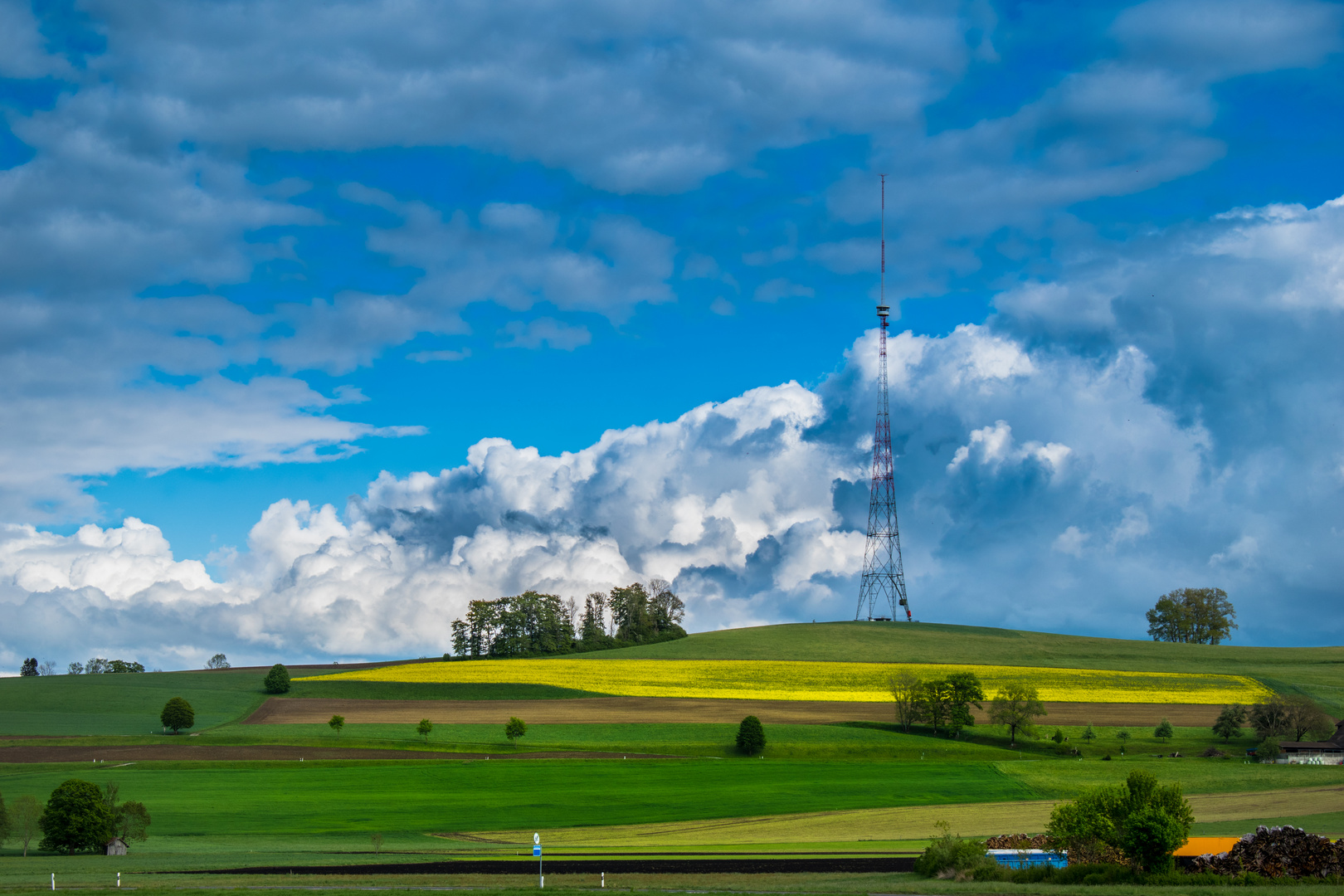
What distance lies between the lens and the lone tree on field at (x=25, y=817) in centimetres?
4812

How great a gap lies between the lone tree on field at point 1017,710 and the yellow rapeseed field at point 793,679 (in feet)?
36.4

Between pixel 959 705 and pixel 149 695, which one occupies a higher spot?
pixel 149 695

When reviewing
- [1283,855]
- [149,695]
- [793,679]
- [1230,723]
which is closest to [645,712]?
[793,679]

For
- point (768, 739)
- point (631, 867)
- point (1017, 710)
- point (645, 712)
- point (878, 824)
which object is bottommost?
point (878, 824)

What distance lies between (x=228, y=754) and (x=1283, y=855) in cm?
6713

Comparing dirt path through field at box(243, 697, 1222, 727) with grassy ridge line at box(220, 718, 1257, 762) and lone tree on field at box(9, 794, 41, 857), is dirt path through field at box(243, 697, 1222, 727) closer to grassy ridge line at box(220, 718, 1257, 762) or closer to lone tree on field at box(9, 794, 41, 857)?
grassy ridge line at box(220, 718, 1257, 762)

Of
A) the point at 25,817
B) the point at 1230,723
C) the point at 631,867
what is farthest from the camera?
the point at 1230,723

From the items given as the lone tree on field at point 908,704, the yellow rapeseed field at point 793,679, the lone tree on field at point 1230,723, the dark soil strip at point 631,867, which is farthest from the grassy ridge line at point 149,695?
the lone tree on field at point 1230,723

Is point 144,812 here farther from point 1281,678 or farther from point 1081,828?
point 1281,678

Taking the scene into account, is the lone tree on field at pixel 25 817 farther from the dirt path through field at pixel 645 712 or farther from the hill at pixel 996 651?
the hill at pixel 996 651

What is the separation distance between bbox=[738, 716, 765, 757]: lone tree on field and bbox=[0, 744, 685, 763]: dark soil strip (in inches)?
195

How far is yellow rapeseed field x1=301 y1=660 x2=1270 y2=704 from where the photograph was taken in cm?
10038

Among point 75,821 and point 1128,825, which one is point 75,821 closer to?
point 75,821

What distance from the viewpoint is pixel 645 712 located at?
91000 millimetres
